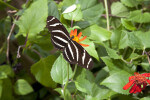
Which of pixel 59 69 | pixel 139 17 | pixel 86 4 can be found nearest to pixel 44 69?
pixel 59 69

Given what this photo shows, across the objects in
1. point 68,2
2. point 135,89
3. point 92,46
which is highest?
point 68,2

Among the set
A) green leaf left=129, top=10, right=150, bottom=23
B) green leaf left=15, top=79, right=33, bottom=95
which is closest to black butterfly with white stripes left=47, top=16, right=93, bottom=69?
green leaf left=129, top=10, right=150, bottom=23

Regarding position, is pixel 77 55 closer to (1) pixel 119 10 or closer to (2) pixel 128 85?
(2) pixel 128 85

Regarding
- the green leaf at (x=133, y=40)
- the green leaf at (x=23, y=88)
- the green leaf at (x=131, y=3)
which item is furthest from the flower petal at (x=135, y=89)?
the green leaf at (x=23, y=88)

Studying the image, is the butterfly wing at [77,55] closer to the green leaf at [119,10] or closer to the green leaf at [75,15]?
the green leaf at [75,15]

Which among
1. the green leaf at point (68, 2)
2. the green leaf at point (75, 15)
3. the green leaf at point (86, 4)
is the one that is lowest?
the green leaf at point (75, 15)

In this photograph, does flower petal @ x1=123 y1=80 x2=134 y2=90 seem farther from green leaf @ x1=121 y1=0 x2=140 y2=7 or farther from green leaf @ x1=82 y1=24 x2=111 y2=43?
green leaf @ x1=121 y1=0 x2=140 y2=7
